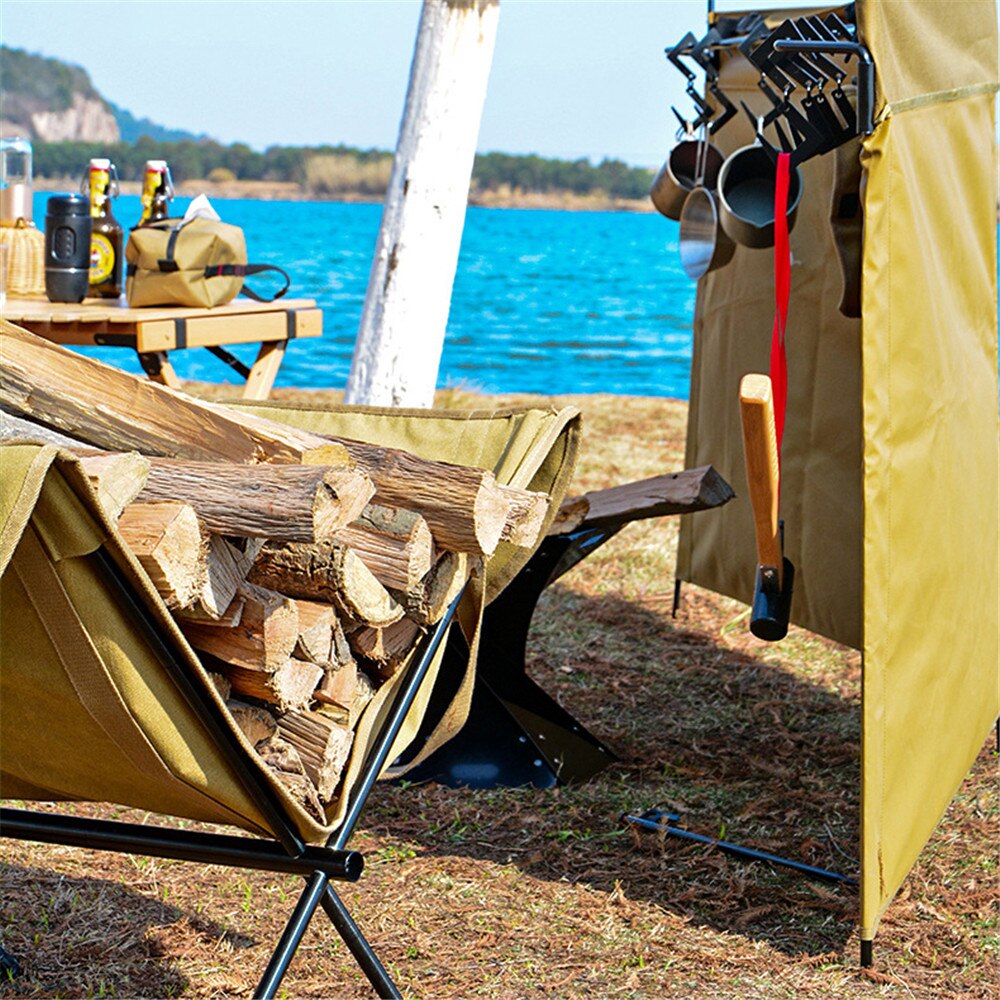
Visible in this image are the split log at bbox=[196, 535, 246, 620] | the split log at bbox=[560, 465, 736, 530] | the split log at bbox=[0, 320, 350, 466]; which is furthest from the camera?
the split log at bbox=[560, 465, 736, 530]

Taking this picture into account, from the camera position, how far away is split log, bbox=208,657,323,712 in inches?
61.6

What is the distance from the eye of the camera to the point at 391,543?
1.57 m

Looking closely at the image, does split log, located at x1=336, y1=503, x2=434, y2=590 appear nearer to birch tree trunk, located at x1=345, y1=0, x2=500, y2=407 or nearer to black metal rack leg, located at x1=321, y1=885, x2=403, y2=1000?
black metal rack leg, located at x1=321, y1=885, x2=403, y2=1000

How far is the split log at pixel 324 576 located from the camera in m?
1.52

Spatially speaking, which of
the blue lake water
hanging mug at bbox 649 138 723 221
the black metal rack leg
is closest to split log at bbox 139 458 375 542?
the black metal rack leg

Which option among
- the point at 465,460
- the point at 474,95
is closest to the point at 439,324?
the point at 474,95

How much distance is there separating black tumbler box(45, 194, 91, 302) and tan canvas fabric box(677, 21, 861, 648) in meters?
1.88

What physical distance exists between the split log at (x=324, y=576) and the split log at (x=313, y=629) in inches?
0.6

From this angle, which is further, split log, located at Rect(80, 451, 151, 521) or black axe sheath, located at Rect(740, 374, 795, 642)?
black axe sheath, located at Rect(740, 374, 795, 642)

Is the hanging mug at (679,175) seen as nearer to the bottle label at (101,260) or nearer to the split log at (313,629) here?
the split log at (313,629)

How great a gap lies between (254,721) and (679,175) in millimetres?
1814

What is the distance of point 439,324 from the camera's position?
12.1 ft

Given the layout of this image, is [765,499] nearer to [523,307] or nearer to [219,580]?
[219,580]

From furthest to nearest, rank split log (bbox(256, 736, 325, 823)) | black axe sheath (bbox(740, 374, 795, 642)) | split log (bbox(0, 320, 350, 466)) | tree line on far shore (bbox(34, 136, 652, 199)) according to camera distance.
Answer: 1. tree line on far shore (bbox(34, 136, 652, 199))
2. black axe sheath (bbox(740, 374, 795, 642))
3. split log (bbox(0, 320, 350, 466))
4. split log (bbox(256, 736, 325, 823))
